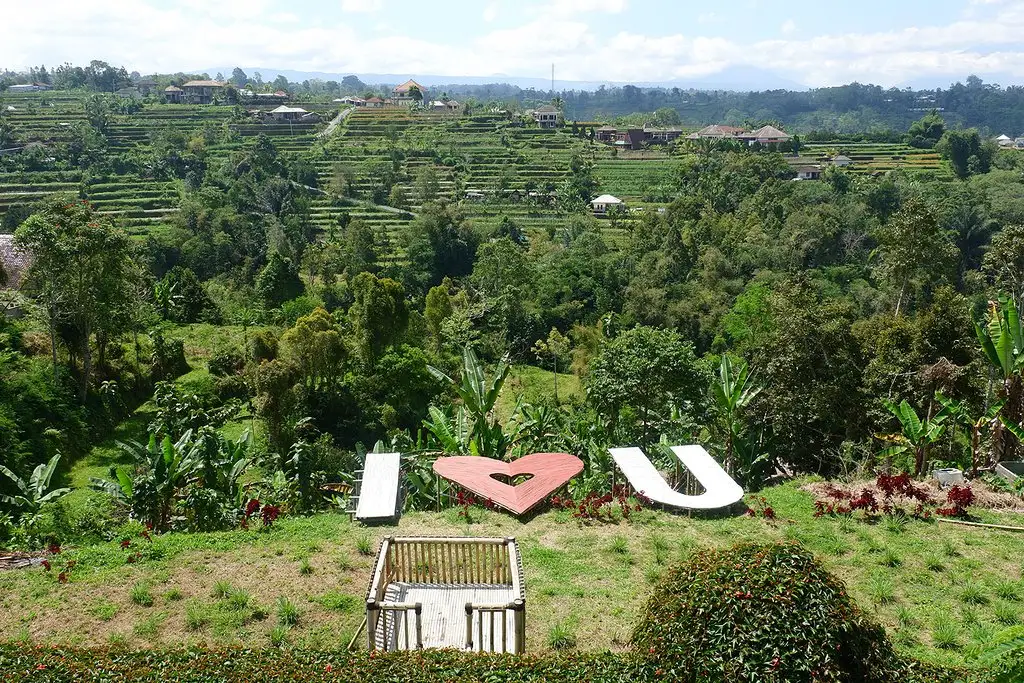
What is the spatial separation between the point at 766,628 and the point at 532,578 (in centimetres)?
415

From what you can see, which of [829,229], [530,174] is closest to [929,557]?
[829,229]

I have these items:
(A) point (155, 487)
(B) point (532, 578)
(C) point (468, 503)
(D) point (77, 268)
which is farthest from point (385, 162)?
(B) point (532, 578)

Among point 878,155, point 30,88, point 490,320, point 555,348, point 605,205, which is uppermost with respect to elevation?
point 30,88

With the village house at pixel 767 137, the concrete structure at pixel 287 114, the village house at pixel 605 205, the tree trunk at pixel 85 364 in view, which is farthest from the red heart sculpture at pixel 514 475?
the village house at pixel 767 137

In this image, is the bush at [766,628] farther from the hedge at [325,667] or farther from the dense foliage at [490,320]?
the dense foliage at [490,320]

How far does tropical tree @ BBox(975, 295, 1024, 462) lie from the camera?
470 inches

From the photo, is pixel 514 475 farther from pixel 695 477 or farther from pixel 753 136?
pixel 753 136

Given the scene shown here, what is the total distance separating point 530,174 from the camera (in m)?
62.2

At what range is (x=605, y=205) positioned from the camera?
180ft

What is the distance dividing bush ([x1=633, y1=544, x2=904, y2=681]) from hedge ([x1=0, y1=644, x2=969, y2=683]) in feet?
2.41

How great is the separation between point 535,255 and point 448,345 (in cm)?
1565

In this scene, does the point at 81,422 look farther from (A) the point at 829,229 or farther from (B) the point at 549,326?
(A) the point at 829,229

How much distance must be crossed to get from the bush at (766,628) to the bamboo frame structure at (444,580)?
2.24 m

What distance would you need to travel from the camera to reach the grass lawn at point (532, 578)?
26.2 feet
